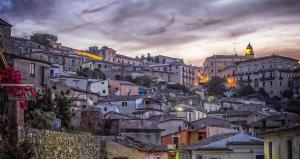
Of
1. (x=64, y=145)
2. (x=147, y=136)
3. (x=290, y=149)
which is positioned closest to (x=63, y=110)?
(x=64, y=145)

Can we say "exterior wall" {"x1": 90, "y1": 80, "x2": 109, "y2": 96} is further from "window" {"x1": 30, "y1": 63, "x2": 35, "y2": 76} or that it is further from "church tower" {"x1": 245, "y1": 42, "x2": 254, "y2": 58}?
"church tower" {"x1": 245, "y1": 42, "x2": 254, "y2": 58}

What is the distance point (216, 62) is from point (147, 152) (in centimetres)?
14916

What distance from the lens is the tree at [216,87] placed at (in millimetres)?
143500

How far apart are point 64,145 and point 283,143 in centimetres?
1113

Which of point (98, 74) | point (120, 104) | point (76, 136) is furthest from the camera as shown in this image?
point (98, 74)

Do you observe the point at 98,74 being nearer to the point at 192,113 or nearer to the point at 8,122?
the point at 192,113

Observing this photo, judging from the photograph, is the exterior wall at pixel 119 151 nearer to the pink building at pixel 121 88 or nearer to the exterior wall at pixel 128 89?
the pink building at pixel 121 88

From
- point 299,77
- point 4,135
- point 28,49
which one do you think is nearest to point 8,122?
point 4,135


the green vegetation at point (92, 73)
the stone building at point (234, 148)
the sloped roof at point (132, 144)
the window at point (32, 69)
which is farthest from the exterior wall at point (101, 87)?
the stone building at point (234, 148)

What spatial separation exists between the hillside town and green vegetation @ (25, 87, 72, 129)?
74 mm

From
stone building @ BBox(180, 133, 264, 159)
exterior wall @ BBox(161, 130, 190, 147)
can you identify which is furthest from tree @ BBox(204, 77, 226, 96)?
stone building @ BBox(180, 133, 264, 159)

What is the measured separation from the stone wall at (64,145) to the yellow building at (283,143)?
10.6 m

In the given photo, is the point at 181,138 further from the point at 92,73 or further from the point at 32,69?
the point at 92,73

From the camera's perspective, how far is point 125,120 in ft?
155
